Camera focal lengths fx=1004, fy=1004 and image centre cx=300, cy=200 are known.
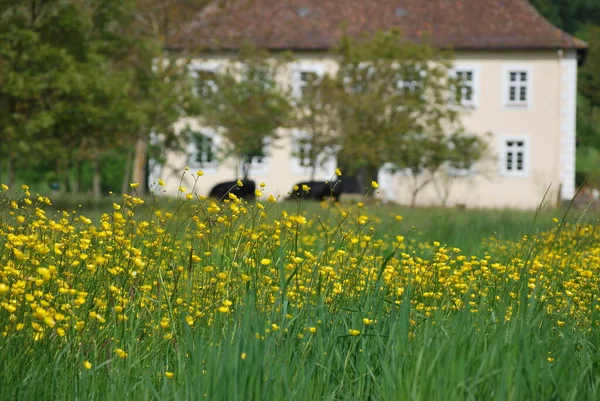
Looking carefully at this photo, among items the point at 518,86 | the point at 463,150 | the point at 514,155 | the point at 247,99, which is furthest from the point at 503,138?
the point at 247,99

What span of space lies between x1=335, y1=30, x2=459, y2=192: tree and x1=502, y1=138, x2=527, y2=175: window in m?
8.10

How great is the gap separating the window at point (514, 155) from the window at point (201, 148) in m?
10.8

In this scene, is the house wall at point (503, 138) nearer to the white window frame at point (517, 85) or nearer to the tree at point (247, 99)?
the white window frame at point (517, 85)

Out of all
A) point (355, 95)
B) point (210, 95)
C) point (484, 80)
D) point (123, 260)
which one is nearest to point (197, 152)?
point (210, 95)

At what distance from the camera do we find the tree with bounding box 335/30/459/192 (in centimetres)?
2870

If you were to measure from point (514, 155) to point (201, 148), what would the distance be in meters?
11.7

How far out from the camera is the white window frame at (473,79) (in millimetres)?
36875

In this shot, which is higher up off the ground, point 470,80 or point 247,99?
point 470,80

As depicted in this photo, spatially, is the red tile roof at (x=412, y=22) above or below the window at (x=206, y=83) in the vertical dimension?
above

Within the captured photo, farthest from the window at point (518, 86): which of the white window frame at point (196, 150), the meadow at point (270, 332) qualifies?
the meadow at point (270, 332)

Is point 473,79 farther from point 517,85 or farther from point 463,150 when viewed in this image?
point 463,150

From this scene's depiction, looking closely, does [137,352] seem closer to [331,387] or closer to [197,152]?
[331,387]

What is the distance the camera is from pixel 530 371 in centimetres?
346

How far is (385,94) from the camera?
29.2 m
